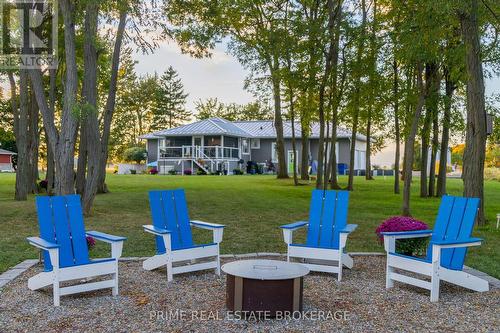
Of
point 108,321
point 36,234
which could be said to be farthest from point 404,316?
point 36,234

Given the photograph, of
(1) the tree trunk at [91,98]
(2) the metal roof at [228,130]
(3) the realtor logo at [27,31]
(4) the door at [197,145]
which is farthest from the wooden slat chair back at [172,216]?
(4) the door at [197,145]

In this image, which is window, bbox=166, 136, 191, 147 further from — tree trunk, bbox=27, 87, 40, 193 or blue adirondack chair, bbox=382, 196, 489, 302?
blue adirondack chair, bbox=382, 196, 489, 302

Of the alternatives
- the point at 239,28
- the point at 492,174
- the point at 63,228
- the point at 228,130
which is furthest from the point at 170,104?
the point at 63,228

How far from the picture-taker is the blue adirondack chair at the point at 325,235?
16.5 ft

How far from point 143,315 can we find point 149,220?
19.9ft

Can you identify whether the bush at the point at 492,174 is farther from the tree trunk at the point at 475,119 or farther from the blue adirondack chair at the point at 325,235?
the blue adirondack chair at the point at 325,235

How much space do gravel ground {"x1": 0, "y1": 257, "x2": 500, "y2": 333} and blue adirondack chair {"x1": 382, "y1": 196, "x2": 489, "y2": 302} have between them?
0.42 ft

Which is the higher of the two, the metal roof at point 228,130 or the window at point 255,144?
the metal roof at point 228,130

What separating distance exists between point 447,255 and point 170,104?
49139mm

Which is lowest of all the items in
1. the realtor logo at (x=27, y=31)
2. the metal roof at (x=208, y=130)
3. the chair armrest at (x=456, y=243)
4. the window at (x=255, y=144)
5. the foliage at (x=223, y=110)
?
the chair armrest at (x=456, y=243)

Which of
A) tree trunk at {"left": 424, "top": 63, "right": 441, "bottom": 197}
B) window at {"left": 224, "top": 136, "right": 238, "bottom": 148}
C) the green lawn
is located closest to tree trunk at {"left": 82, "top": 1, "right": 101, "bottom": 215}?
the green lawn

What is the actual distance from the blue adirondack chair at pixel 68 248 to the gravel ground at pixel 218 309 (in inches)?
5.5

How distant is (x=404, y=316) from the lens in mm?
3840

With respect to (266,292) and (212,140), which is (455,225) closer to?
(266,292)
